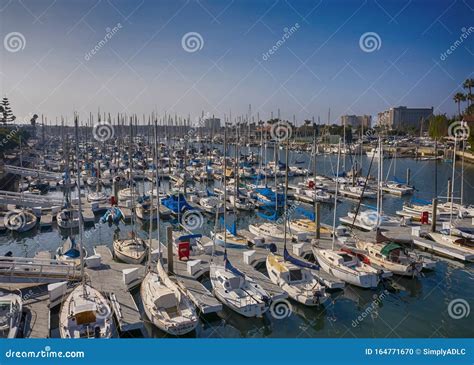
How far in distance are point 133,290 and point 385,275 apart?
264 inches

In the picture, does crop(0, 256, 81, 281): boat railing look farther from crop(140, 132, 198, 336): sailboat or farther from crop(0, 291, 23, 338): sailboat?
crop(140, 132, 198, 336): sailboat

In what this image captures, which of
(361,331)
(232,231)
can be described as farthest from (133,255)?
(361,331)

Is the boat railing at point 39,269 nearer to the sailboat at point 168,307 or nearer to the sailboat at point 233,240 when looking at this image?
the sailboat at point 168,307

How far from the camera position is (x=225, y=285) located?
9.74 metres

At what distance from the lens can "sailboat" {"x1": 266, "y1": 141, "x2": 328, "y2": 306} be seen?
31.3 ft

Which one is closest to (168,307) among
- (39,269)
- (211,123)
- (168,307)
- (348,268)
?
(168,307)

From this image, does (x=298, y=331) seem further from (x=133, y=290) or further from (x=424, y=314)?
(x=133, y=290)

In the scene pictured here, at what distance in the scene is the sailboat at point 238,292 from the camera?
8984 millimetres

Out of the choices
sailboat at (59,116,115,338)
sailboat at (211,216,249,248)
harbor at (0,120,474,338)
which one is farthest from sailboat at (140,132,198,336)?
sailboat at (211,216,249,248)

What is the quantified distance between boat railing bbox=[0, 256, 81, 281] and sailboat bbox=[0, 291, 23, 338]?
106 cm

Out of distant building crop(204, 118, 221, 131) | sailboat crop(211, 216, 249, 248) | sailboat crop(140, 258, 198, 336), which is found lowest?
sailboat crop(140, 258, 198, 336)

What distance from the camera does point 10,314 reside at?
25.1 feet

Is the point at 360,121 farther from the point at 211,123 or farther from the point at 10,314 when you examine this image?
the point at 10,314

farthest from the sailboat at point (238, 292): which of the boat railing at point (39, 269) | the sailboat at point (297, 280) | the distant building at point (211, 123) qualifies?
the distant building at point (211, 123)
